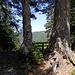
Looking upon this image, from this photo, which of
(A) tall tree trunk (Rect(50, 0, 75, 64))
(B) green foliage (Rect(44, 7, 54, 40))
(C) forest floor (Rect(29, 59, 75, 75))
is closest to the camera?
(C) forest floor (Rect(29, 59, 75, 75))

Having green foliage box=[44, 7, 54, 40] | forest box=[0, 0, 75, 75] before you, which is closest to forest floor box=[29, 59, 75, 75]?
forest box=[0, 0, 75, 75]

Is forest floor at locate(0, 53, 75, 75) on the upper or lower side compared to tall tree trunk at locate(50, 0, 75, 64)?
lower

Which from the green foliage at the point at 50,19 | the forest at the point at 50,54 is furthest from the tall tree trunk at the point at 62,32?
the green foliage at the point at 50,19

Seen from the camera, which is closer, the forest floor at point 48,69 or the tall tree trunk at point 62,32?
the forest floor at point 48,69

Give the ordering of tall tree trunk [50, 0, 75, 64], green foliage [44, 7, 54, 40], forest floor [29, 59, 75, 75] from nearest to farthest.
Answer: forest floor [29, 59, 75, 75]
tall tree trunk [50, 0, 75, 64]
green foliage [44, 7, 54, 40]

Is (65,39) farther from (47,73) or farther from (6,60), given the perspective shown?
(6,60)

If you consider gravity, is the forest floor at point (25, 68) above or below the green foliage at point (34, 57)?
below

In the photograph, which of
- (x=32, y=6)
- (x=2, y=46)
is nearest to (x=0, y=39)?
(x=2, y=46)

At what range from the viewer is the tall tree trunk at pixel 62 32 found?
10.8 meters

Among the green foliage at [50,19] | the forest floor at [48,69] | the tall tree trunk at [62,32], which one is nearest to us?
the forest floor at [48,69]

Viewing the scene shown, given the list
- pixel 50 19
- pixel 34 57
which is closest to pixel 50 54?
pixel 34 57

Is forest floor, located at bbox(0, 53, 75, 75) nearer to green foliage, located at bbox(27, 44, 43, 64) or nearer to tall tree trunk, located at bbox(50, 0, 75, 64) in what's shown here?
green foliage, located at bbox(27, 44, 43, 64)

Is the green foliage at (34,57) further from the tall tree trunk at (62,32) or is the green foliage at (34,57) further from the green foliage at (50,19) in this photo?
the green foliage at (50,19)

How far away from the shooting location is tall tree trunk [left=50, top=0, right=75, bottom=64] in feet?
35.5
